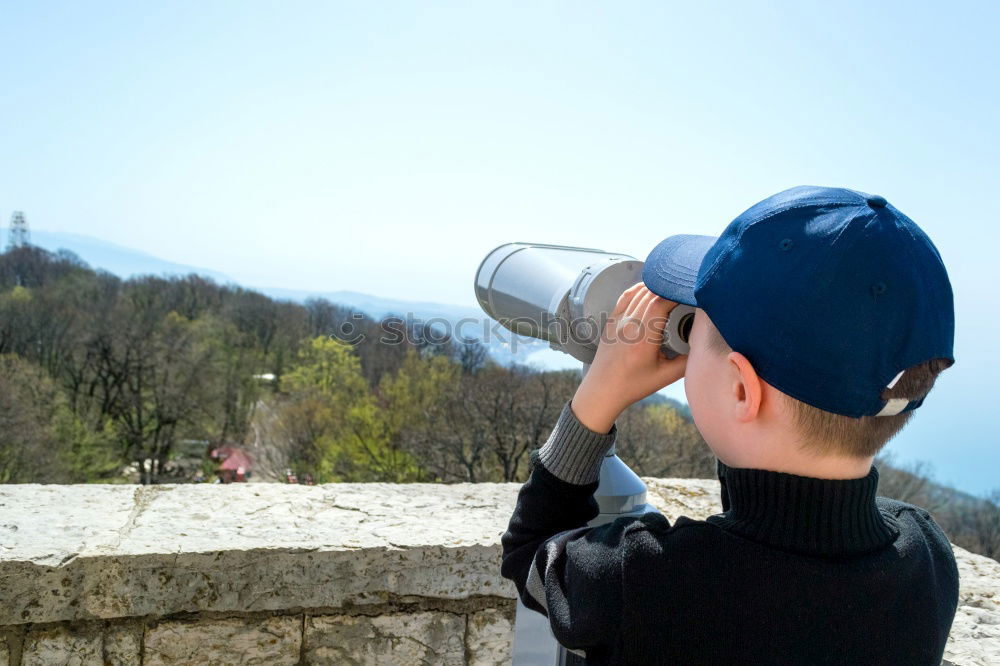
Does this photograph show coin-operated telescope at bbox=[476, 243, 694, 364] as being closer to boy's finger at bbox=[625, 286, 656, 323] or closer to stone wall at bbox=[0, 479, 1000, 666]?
boy's finger at bbox=[625, 286, 656, 323]

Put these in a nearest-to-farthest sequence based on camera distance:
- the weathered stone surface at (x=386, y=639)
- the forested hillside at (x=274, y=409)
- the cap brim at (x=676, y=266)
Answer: the cap brim at (x=676, y=266) → the weathered stone surface at (x=386, y=639) → the forested hillside at (x=274, y=409)

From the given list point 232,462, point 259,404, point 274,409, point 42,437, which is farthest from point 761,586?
point 259,404

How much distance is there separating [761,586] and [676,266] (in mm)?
354

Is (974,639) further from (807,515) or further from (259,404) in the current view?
(259,404)

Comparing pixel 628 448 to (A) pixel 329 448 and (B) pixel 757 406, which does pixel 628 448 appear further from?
(B) pixel 757 406

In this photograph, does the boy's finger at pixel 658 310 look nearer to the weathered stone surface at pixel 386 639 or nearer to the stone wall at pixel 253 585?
the stone wall at pixel 253 585

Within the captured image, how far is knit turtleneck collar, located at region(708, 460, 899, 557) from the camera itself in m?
0.75

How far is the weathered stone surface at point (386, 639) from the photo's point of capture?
1544mm

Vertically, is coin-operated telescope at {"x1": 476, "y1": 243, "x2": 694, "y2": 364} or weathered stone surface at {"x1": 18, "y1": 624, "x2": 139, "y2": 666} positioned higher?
→ coin-operated telescope at {"x1": 476, "y1": 243, "x2": 694, "y2": 364}

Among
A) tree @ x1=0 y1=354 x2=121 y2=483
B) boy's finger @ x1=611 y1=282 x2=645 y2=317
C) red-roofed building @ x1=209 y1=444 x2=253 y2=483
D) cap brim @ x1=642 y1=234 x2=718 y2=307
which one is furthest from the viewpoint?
red-roofed building @ x1=209 y1=444 x2=253 y2=483

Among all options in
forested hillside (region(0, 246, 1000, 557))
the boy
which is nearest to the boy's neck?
the boy

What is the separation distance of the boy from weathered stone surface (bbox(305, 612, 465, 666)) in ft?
2.80

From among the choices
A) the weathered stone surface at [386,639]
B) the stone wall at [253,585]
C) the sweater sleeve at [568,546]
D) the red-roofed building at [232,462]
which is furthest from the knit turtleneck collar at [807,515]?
the red-roofed building at [232,462]

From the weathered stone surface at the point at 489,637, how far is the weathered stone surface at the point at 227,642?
→ 358mm
